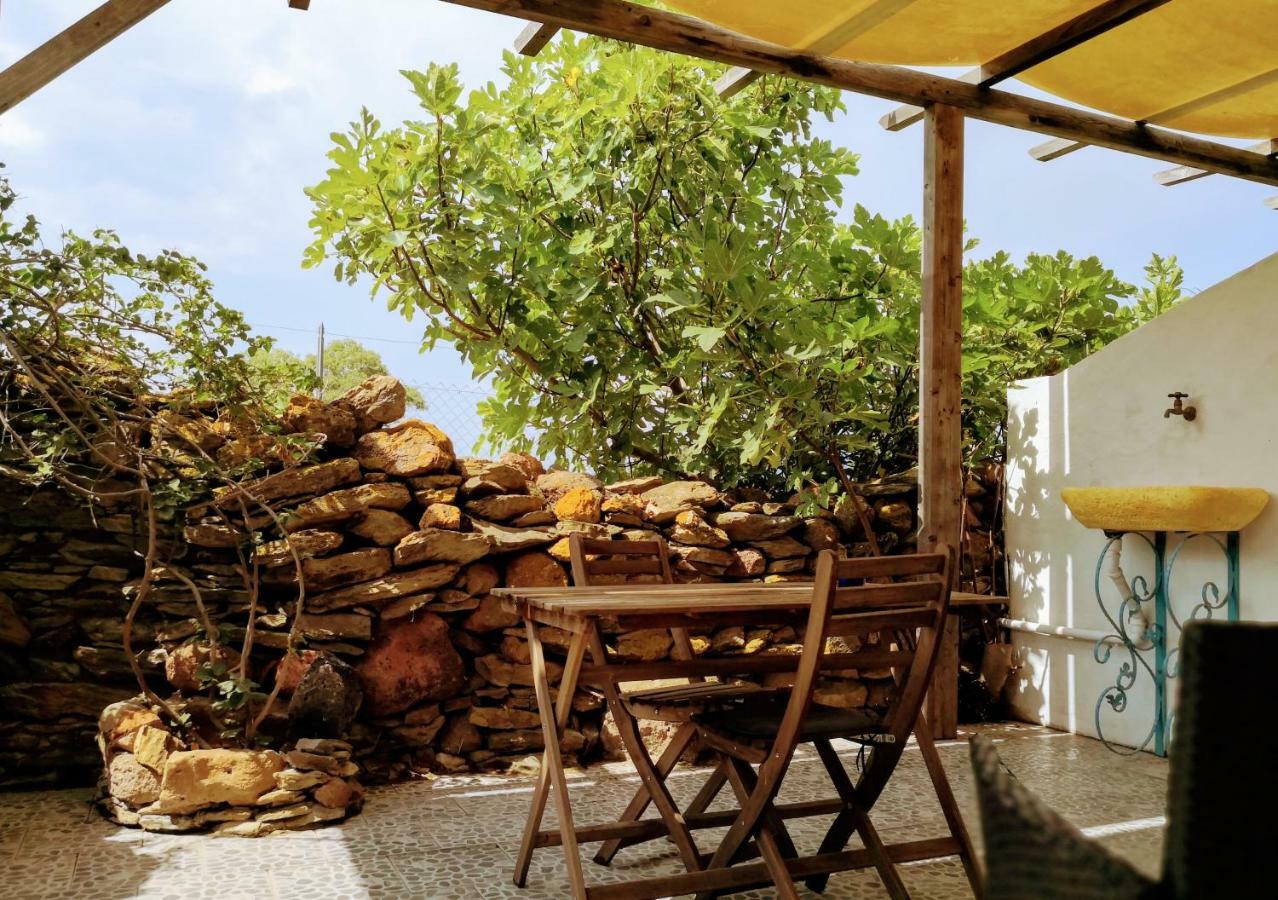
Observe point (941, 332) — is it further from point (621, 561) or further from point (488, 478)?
point (488, 478)

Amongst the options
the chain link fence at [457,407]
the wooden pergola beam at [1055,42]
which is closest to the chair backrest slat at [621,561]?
the wooden pergola beam at [1055,42]

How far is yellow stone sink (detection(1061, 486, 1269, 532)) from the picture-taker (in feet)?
13.0

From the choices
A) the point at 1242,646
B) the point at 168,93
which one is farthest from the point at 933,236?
the point at 168,93

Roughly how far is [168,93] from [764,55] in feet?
35.4

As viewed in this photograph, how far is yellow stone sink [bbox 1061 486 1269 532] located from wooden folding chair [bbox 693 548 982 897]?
1.80m

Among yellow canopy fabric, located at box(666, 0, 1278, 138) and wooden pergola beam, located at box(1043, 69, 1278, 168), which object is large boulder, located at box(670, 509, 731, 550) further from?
wooden pergola beam, located at box(1043, 69, 1278, 168)

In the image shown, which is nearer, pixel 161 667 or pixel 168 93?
pixel 161 667

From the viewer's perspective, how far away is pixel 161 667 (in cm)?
386

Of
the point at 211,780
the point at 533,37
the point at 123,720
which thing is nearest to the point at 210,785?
the point at 211,780

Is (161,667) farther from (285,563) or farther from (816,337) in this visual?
(816,337)

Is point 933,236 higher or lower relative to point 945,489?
higher

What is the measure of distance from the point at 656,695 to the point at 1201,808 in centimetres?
220

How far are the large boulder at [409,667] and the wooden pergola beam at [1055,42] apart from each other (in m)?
3.03

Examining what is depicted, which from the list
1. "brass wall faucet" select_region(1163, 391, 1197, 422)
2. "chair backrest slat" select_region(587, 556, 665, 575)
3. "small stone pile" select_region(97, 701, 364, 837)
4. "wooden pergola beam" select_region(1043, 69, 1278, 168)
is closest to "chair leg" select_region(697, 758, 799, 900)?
"chair backrest slat" select_region(587, 556, 665, 575)
